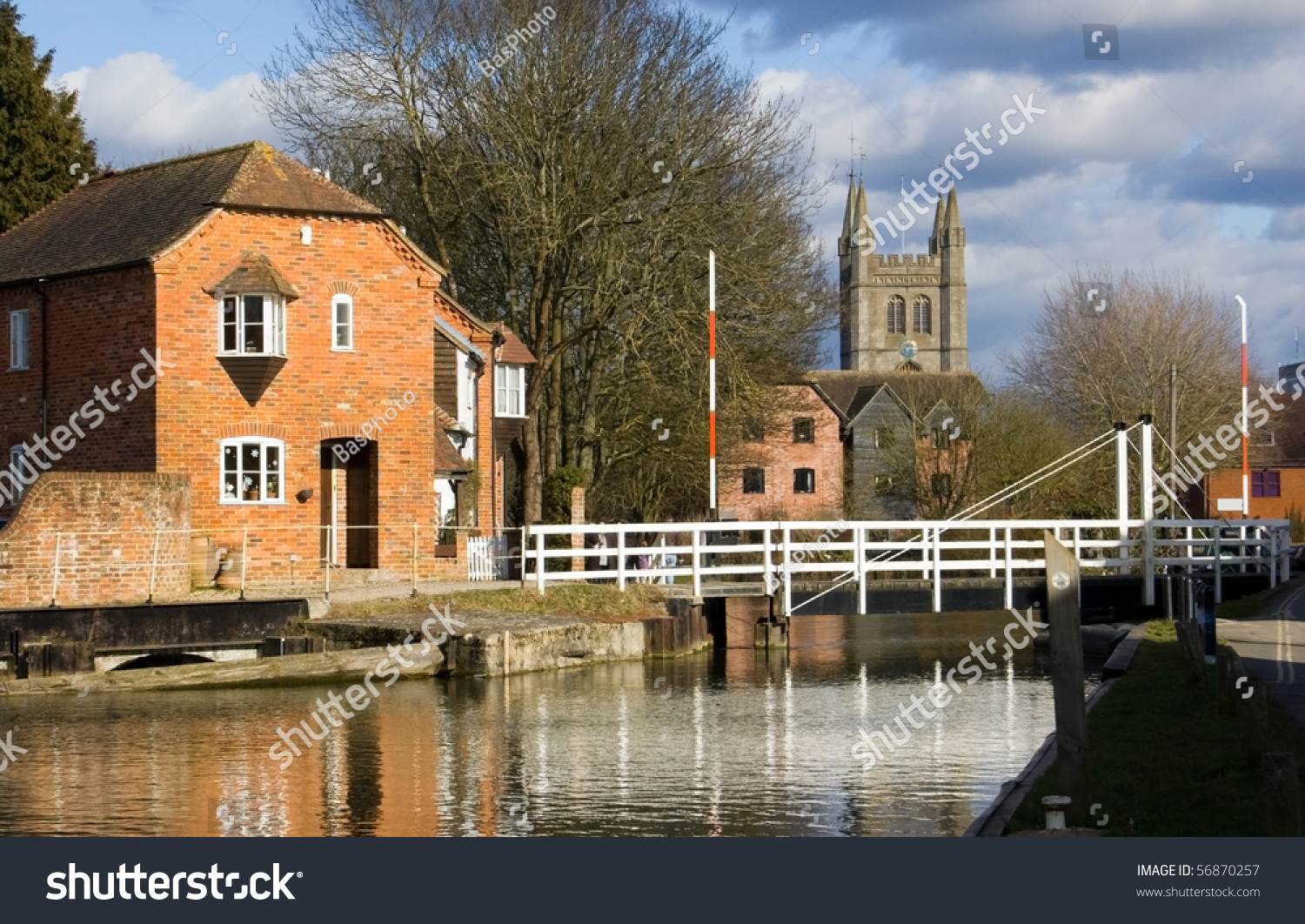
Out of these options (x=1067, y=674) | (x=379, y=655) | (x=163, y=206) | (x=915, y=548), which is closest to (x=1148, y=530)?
(x=915, y=548)

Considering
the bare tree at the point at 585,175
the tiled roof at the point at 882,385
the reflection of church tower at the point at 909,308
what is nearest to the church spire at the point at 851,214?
the reflection of church tower at the point at 909,308

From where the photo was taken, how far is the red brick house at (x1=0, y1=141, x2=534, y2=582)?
3041 centimetres

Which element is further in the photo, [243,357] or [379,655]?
[243,357]

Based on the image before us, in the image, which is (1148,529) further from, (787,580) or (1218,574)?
(787,580)

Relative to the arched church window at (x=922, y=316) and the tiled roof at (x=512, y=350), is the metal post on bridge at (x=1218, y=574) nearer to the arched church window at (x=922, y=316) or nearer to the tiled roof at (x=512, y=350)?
the tiled roof at (x=512, y=350)

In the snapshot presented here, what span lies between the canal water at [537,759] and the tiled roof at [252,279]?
31.4ft

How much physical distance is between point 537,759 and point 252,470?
14561 millimetres

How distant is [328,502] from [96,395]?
4.82m

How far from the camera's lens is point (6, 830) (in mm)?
13773

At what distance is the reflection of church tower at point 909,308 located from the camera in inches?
5015

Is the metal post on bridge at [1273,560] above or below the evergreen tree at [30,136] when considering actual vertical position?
below

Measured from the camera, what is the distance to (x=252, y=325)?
3078cm

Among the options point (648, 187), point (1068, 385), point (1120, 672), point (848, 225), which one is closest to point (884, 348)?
point (848, 225)

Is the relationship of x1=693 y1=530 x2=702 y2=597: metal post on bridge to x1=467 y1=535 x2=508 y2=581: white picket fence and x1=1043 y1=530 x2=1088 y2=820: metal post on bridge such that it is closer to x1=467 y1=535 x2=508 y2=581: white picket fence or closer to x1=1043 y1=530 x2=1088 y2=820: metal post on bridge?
x1=467 y1=535 x2=508 y2=581: white picket fence
